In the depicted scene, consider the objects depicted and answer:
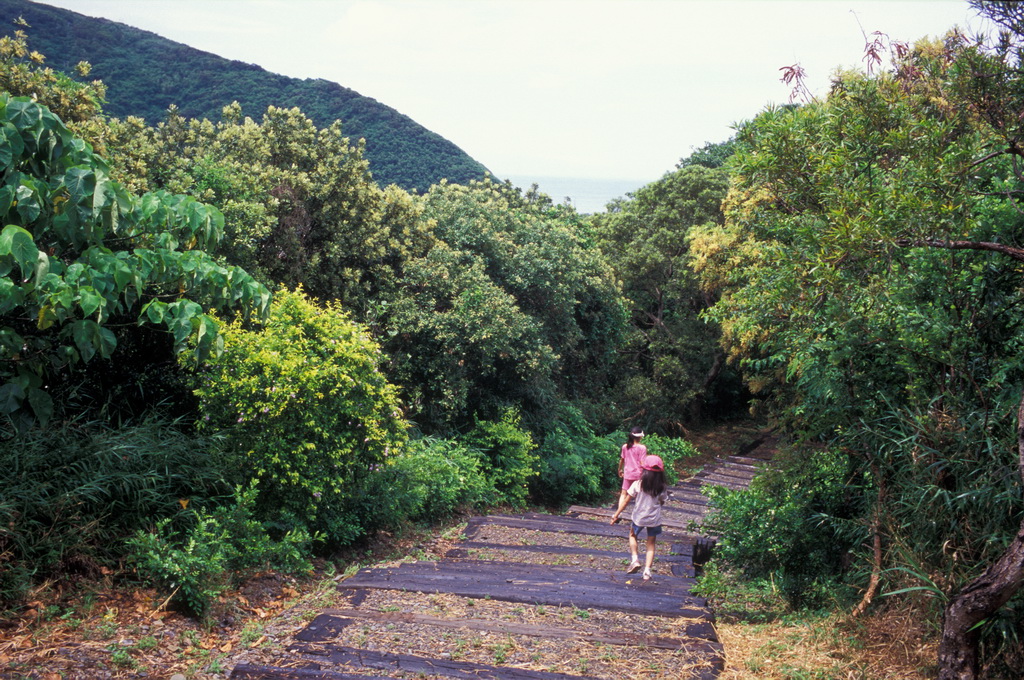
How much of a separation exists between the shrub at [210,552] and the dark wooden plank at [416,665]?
3.89 feet

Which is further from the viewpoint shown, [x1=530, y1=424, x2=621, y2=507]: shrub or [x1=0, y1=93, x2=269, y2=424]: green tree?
[x1=530, y1=424, x2=621, y2=507]: shrub

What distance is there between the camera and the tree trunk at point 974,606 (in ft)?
12.9

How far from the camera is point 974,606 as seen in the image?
405 centimetres

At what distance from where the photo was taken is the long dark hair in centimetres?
755

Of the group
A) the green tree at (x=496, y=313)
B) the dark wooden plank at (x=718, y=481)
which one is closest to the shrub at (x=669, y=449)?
the dark wooden plank at (x=718, y=481)

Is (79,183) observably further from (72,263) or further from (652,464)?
(652,464)

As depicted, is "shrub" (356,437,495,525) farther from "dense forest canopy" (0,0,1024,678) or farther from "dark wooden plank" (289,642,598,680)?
"dark wooden plank" (289,642,598,680)

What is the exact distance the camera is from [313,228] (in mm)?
12938

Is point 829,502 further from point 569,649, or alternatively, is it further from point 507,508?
point 507,508

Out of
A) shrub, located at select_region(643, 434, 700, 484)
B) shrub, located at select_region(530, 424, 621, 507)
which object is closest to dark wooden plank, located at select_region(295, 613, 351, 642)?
shrub, located at select_region(530, 424, 621, 507)

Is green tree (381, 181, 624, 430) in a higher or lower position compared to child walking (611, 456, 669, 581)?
higher

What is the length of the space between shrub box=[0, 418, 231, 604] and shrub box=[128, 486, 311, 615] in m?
0.23

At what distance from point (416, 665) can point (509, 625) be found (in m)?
0.96

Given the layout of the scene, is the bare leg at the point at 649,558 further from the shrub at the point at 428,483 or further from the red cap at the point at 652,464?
the shrub at the point at 428,483
